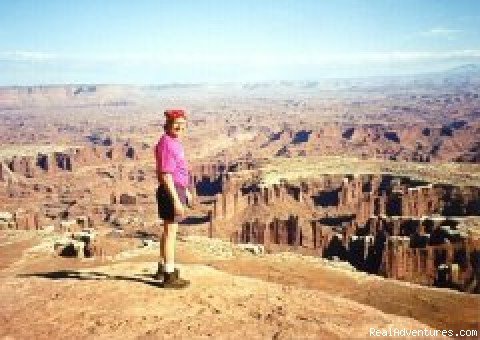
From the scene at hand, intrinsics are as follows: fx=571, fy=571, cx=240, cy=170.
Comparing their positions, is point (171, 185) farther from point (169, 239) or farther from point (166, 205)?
point (169, 239)

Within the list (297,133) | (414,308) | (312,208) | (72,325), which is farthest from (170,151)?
(297,133)

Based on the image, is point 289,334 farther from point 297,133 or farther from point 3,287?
point 297,133

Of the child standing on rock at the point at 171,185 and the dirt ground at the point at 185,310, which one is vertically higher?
→ the child standing on rock at the point at 171,185

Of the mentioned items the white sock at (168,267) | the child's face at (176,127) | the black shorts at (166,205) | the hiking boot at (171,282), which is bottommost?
the hiking boot at (171,282)

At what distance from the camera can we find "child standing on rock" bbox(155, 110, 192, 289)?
8.64 m

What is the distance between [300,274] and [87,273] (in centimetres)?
778

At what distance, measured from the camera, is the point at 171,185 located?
8594 mm

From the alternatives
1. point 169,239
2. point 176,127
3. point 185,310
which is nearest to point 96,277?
point 169,239

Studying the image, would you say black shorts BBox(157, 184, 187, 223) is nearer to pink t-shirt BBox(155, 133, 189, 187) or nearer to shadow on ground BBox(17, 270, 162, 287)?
pink t-shirt BBox(155, 133, 189, 187)

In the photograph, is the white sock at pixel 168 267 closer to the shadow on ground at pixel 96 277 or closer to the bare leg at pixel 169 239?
the bare leg at pixel 169 239

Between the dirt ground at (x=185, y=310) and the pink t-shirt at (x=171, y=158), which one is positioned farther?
the pink t-shirt at (x=171, y=158)

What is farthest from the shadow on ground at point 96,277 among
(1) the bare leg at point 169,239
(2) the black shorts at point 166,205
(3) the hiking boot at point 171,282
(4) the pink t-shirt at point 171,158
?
(4) the pink t-shirt at point 171,158

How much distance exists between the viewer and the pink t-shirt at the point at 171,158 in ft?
28.5

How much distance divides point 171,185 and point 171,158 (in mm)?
421
